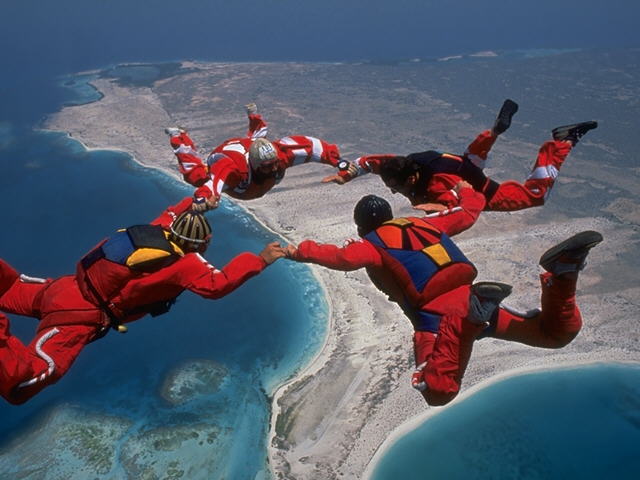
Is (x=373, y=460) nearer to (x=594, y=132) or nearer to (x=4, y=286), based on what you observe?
(x=4, y=286)

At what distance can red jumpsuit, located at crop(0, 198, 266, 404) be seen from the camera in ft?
16.8

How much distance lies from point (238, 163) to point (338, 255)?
3434mm

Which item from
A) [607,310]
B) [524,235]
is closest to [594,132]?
Result: [524,235]

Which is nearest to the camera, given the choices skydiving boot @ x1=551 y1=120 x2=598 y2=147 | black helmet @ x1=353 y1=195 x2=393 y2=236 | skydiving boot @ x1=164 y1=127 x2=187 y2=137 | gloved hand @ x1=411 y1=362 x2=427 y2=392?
gloved hand @ x1=411 y1=362 x2=427 y2=392

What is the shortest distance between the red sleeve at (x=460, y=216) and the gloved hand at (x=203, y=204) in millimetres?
3077

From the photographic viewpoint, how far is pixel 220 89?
223ft

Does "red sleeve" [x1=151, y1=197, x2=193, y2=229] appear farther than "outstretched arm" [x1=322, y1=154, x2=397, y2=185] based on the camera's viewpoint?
No

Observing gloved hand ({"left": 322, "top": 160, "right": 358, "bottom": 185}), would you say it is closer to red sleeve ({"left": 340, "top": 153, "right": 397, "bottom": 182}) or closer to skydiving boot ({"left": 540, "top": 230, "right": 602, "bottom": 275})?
red sleeve ({"left": 340, "top": 153, "right": 397, "bottom": 182})

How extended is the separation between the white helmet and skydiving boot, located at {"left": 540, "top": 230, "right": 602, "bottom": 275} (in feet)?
14.8

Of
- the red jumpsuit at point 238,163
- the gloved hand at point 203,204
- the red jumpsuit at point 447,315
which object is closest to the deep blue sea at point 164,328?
the red jumpsuit at point 238,163

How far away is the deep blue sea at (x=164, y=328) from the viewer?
18.4 meters

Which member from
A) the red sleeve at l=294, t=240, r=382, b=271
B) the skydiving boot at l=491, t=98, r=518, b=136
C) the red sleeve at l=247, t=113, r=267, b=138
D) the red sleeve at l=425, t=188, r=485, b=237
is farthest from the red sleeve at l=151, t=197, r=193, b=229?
the skydiving boot at l=491, t=98, r=518, b=136

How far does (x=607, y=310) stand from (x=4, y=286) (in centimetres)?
2870

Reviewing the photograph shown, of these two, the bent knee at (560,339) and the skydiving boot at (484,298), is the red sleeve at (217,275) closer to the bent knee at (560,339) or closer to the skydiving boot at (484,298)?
the skydiving boot at (484,298)
